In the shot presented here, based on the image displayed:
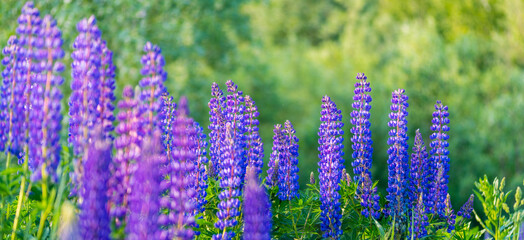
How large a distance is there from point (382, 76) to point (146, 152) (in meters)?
24.2

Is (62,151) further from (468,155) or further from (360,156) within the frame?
(468,155)

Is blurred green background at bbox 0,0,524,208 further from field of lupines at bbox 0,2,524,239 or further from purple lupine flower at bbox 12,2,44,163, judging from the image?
purple lupine flower at bbox 12,2,44,163

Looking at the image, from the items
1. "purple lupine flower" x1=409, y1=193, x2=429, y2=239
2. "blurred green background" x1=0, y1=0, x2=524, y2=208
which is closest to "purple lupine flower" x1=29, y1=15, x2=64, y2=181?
"purple lupine flower" x1=409, y1=193, x2=429, y2=239

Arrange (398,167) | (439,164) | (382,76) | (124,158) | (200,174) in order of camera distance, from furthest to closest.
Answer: (382,76) < (439,164) < (398,167) < (200,174) < (124,158)

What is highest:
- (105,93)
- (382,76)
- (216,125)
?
(382,76)

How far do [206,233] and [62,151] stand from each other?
29.3 inches

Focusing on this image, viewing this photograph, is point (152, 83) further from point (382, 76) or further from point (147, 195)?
point (382, 76)

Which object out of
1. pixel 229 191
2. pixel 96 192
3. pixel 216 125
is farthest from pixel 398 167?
pixel 96 192

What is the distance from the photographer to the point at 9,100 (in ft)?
6.96

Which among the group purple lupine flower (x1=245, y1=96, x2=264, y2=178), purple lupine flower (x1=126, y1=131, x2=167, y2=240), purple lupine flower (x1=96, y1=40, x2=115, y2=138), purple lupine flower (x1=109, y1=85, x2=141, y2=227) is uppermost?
purple lupine flower (x1=245, y1=96, x2=264, y2=178)

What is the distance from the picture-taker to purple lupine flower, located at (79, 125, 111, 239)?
4.93ft

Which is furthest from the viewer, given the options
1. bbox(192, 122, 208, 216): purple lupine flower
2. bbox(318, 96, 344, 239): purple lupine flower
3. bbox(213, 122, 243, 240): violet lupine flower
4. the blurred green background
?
the blurred green background

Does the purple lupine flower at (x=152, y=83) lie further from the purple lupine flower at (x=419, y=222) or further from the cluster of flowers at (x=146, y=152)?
the purple lupine flower at (x=419, y=222)

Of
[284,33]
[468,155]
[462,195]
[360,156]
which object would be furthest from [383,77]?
[360,156]
